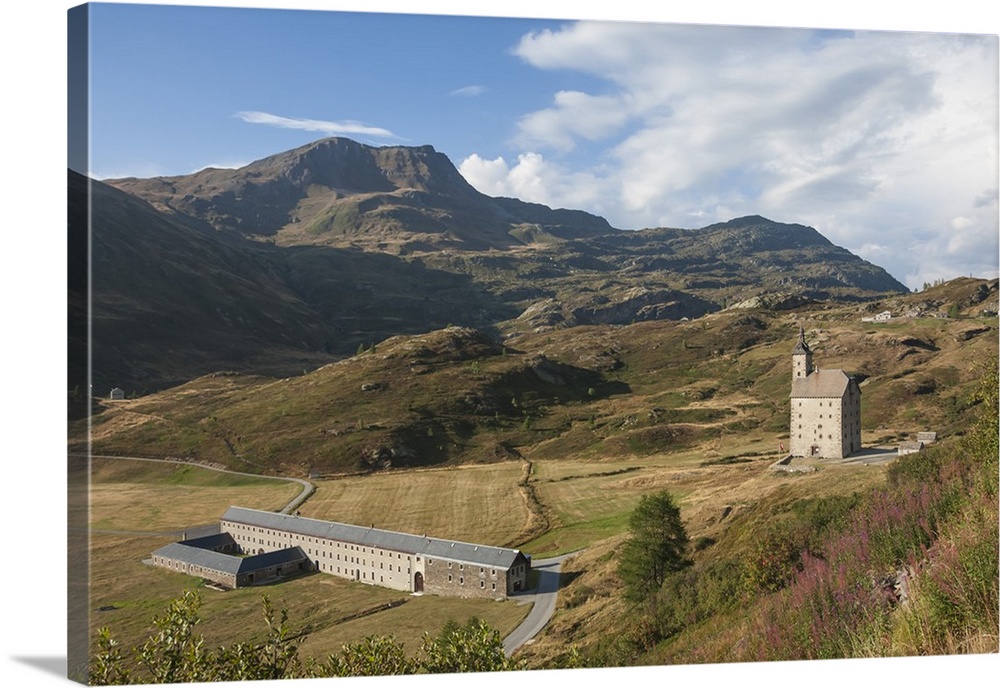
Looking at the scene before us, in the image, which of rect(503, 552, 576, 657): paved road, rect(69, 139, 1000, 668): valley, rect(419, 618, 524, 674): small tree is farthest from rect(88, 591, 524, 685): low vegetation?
rect(503, 552, 576, 657): paved road

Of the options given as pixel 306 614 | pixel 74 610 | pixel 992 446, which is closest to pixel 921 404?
pixel 992 446

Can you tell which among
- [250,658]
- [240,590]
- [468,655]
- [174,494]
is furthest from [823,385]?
[174,494]

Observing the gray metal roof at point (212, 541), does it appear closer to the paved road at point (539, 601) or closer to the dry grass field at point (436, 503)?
the dry grass field at point (436, 503)

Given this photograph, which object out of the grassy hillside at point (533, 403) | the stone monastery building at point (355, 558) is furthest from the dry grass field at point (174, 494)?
the stone monastery building at point (355, 558)

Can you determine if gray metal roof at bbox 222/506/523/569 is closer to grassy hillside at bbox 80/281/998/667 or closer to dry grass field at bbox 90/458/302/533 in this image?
grassy hillside at bbox 80/281/998/667

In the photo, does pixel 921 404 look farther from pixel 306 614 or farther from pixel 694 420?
pixel 306 614

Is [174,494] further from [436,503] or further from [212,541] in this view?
[436,503]

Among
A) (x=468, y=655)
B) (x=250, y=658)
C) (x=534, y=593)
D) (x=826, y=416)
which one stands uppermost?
(x=826, y=416)
